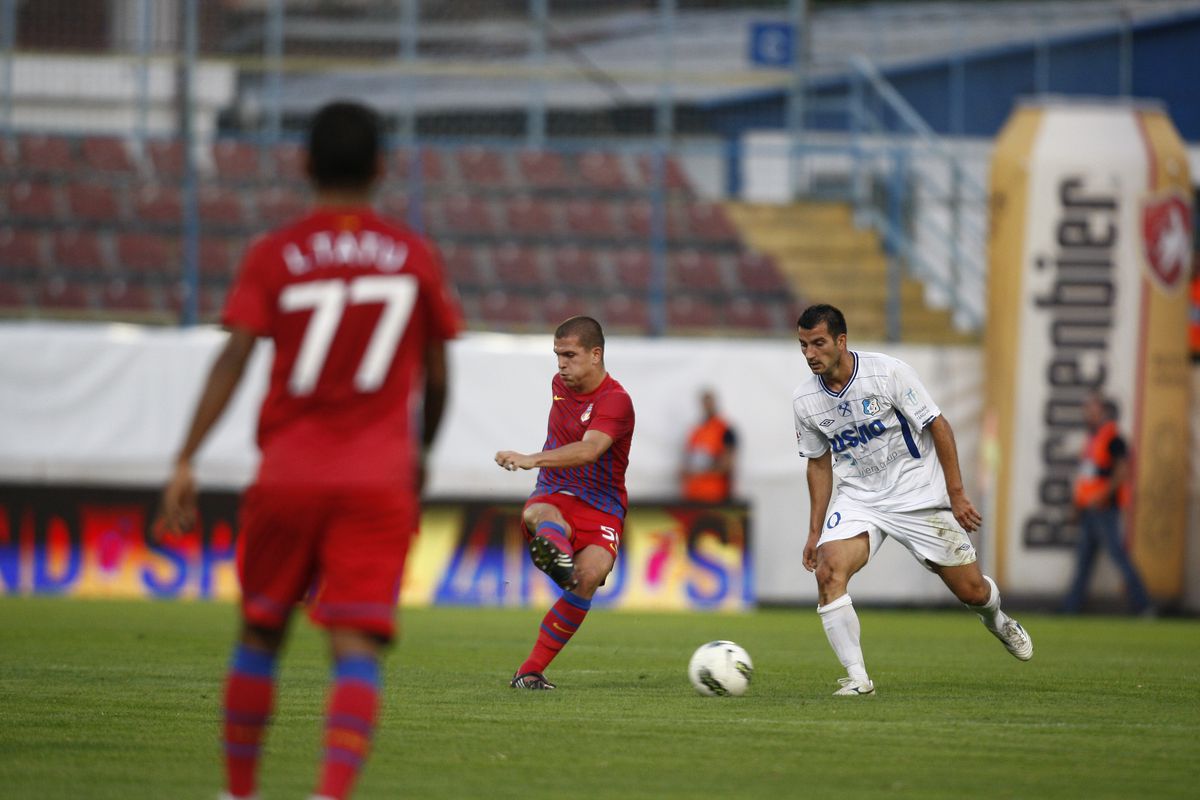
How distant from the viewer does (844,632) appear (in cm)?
921

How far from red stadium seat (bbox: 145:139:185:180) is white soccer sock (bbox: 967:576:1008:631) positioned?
50.1ft

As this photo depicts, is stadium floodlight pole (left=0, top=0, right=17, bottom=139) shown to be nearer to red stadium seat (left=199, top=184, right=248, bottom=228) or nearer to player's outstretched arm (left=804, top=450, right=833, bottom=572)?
red stadium seat (left=199, top=184, right=248, bottom=228)

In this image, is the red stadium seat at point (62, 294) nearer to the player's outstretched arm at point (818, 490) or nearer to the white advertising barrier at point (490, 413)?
the white advertising barrier at point (490, 413)

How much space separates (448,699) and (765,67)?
17.0 m

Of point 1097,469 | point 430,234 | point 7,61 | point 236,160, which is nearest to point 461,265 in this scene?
point 430,234

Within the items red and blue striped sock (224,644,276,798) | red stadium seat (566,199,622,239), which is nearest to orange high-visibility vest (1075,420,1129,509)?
red stadium seat (566,199,622,239)

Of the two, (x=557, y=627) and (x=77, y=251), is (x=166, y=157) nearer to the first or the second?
(x=77, y=251)

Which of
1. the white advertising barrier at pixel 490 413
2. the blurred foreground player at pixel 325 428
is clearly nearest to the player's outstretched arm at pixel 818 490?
the blurred foreground player at pixel 325 428

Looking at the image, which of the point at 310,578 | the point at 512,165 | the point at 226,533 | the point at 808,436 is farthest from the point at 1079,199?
the point at 310,578

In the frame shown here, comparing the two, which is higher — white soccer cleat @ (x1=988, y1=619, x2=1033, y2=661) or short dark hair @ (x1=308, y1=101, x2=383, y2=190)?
short dark hair @ (x1=308, y1=101, x2=383, y2=190)

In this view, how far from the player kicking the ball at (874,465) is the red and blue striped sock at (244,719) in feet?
15.3

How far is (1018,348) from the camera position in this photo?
Answer: 67.1 feet

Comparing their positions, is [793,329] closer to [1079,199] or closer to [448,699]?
[1079,199]

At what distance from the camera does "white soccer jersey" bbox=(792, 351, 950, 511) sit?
380 inches
